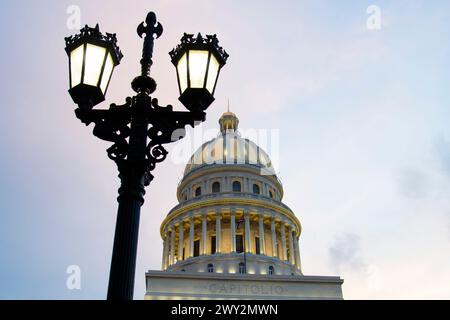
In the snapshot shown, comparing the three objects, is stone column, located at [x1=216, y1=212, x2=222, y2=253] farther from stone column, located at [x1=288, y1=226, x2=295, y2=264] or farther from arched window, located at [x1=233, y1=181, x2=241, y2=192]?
stone column, located at [x1=288, y1=226, x2=295, y2=264]

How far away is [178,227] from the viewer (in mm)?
63781

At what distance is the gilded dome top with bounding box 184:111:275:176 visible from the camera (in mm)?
70875

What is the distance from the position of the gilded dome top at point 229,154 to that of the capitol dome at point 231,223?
21 cm

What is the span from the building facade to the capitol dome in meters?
0.13

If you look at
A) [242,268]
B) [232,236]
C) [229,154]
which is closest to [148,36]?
[242,268]

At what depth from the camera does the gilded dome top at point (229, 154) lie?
233ft

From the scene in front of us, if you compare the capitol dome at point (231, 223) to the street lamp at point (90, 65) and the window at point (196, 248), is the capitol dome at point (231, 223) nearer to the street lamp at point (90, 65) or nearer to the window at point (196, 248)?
the window at point (196, 248)

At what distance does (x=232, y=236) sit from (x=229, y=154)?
16824mm

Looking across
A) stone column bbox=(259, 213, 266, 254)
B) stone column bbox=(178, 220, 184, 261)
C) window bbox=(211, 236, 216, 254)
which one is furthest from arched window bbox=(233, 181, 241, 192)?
stone column bbox=(178, 220, 184, 261)

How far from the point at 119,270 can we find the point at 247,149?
69.2 m

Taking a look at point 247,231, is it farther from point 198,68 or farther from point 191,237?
point 198,68

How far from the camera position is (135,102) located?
6582mm
